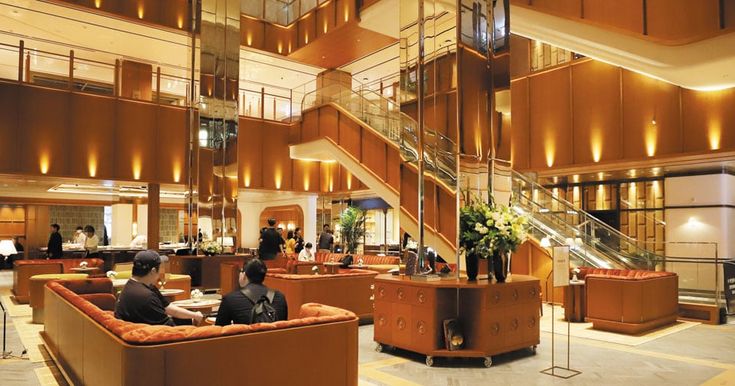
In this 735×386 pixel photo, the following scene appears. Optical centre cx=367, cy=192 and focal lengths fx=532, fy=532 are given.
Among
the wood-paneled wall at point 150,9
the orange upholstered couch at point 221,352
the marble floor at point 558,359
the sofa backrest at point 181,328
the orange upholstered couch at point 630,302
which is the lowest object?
the marble floor at point 558,359

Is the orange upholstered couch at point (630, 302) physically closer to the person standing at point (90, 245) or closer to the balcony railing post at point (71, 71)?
the person standing at point (90, 245)

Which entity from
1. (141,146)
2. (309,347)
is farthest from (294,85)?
(309,347)

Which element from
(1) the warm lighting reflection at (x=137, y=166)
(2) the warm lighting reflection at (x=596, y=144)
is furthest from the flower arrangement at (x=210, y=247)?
(2) the warm lighting reflection at (x=596, y=144)

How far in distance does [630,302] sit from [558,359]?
2440 mm

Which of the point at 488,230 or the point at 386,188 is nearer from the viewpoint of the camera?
the point at 488,230

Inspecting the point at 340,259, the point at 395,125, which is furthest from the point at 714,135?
the point at 340,259

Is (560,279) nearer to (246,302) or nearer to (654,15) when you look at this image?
(246,302)

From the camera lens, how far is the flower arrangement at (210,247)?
37.8 feet

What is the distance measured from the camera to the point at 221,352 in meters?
3.37

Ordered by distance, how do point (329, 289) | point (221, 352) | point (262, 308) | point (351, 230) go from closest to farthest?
point (221, 352)
point (262, 308)
point (329, 289)
point (351, 230)

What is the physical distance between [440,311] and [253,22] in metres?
14.5

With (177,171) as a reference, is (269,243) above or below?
below

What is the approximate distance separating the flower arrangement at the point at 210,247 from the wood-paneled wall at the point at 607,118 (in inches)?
321

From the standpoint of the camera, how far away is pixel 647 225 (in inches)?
534
